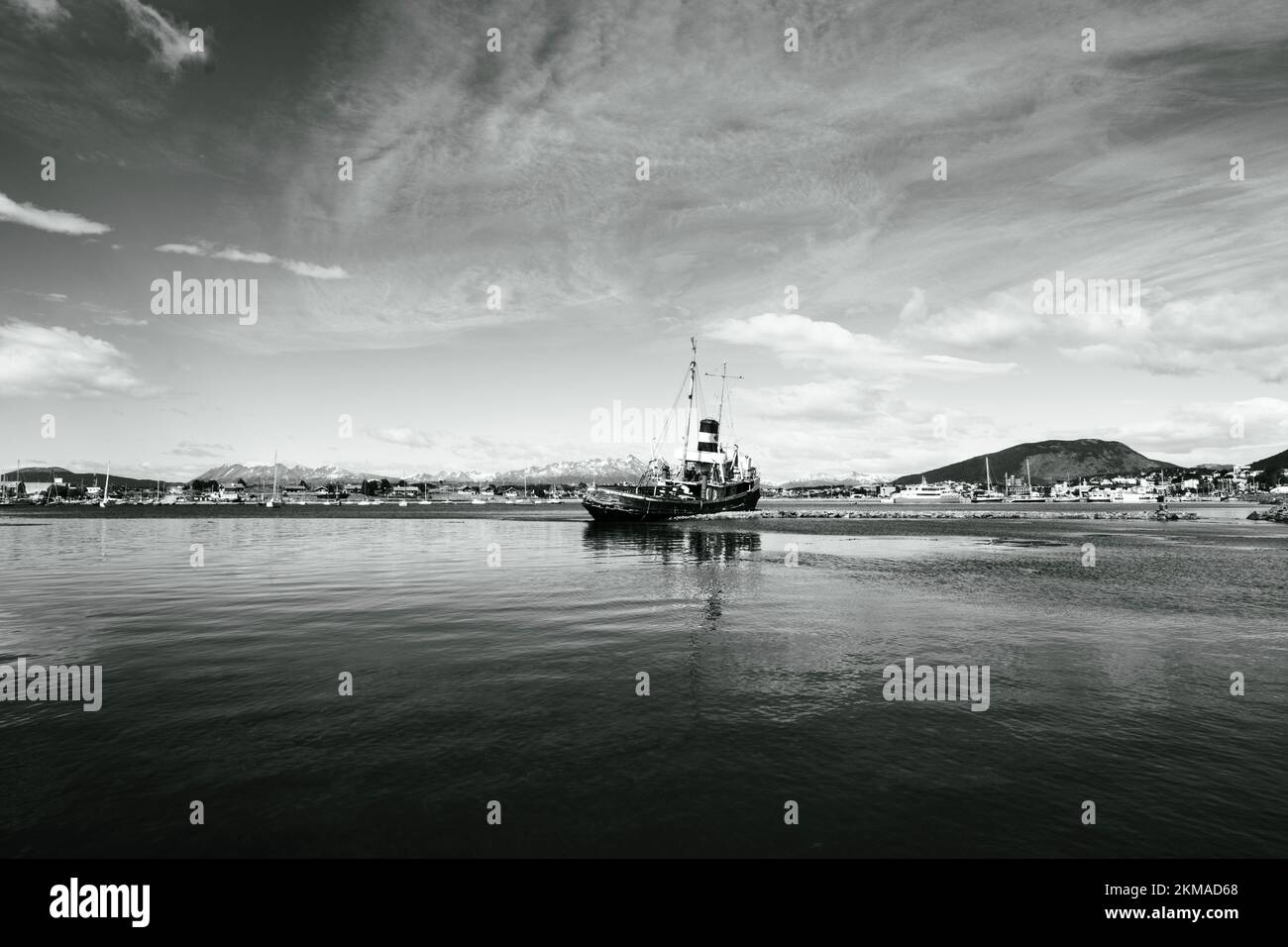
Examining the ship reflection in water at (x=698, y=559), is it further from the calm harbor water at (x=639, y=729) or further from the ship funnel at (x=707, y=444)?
the ship funnel at (x=707, y=444)

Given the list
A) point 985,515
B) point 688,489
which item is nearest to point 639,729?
point 688,489

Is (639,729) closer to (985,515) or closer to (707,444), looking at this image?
(707,444)

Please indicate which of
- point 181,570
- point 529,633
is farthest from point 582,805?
point 181,570

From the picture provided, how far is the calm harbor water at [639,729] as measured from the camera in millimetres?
Answer: 8211

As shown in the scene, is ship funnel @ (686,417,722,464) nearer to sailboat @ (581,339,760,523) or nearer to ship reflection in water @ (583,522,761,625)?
sailboat @ (581,339,760,523)

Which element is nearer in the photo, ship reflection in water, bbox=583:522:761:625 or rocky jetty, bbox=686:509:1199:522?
ship reflection in water, bbox=583:522:761:625

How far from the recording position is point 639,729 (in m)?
11.8

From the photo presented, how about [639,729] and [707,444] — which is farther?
[707,444]

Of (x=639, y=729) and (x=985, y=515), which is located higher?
(x=639, y=729)

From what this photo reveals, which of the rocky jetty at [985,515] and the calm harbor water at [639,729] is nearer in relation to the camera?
the calm harbor water at [639,729]

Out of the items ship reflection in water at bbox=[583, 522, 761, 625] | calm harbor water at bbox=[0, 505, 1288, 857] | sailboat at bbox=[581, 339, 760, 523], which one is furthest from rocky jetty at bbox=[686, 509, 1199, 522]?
calm harbor water at bbox=[0, 505, 1288, 857]

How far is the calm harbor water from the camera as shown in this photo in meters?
8.21

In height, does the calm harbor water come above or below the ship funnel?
below

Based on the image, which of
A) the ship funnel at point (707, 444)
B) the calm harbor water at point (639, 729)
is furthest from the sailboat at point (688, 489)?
the calm harbor water at point (639, 729)
